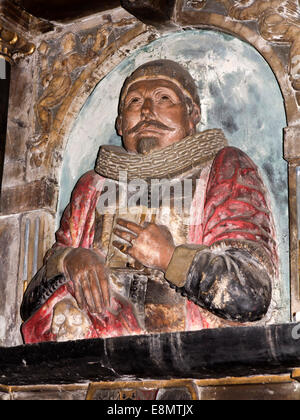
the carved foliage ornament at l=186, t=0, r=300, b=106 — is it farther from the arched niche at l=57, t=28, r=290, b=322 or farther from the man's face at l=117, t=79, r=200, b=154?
the man's face at l=117, t=79, r=200, b=154

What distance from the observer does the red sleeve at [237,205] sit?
4094 mm

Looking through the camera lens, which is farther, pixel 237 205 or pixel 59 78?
pixel 59 78

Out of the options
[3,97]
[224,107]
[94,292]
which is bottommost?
[94,292]

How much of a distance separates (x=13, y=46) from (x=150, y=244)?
2.29m

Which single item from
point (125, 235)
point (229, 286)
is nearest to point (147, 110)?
point (125, 235)

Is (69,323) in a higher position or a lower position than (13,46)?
lower

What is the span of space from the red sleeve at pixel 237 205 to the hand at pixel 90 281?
0.65m

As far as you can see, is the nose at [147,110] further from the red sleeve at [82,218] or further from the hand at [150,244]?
the hand at [150,244]

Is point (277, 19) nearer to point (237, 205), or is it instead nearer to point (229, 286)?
point (237, 205)

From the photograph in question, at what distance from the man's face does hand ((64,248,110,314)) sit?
0.79m

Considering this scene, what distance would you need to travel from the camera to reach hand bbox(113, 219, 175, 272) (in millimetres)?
4105

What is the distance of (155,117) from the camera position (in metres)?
4.64

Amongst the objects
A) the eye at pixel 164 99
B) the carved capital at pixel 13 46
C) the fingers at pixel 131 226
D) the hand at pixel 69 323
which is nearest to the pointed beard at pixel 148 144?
the eye at pixel 164 99
